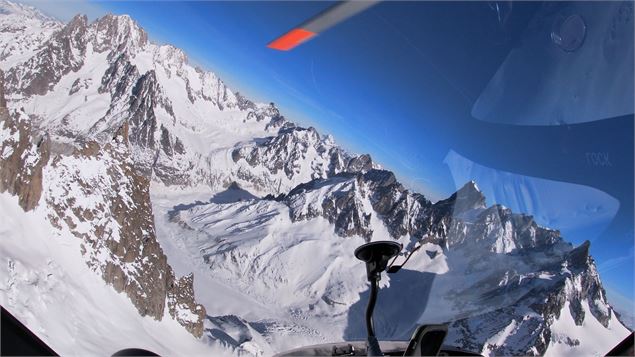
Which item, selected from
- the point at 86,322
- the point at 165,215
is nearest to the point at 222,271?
the point at 165,215

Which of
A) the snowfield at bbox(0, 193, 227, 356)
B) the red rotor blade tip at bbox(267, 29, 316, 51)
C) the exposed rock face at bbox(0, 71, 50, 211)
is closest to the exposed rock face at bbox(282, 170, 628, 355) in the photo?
the red rotor blade tip at bbox(267, 29, 316, 51)

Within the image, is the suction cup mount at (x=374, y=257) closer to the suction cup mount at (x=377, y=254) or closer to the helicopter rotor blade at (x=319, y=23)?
the suction cup mount at (x=377, y=254)

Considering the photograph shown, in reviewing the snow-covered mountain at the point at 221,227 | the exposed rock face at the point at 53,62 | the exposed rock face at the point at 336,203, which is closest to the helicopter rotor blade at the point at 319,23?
the snow-covered mountain at the point at 221,227

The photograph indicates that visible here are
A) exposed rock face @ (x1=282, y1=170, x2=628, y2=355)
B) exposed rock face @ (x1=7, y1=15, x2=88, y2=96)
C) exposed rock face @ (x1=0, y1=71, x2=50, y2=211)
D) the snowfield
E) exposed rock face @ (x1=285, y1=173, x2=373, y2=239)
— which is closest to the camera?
exposed rock face @ (x1=282, y1=170, x2=628, y2=355)

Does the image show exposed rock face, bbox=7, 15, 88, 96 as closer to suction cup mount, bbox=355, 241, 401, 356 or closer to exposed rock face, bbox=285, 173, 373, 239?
exposed rock face, bbox=285, 173, 373, 239

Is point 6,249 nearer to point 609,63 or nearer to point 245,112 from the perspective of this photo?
Result: point 245,112

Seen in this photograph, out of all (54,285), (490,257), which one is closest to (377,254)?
(490,257)

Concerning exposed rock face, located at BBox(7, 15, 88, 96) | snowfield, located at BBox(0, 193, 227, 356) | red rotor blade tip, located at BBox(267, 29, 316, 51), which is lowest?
snowfield, located at BBox(0, 193, 227, 356)
